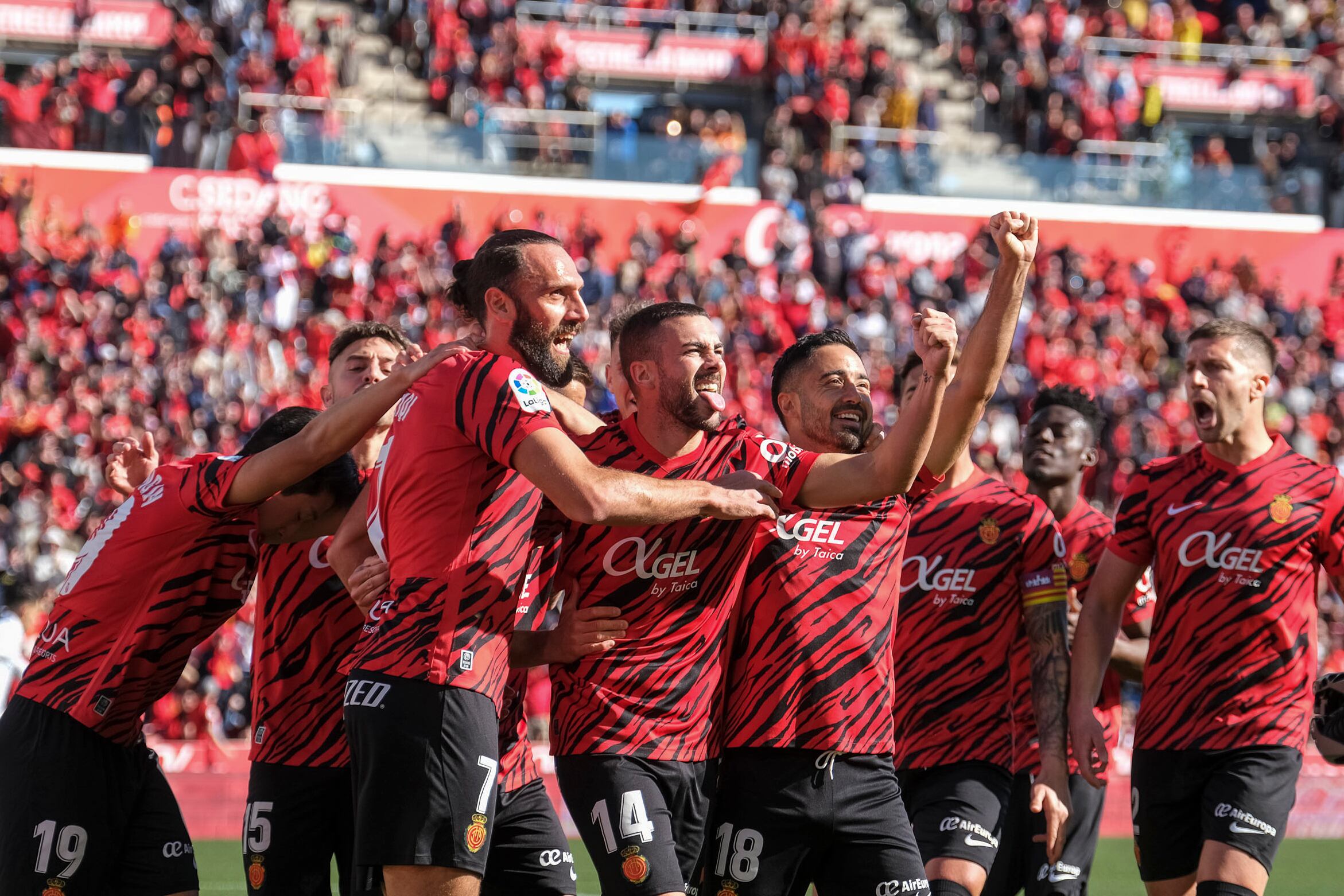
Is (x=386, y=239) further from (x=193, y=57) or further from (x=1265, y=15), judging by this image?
(x=1265, y=15)

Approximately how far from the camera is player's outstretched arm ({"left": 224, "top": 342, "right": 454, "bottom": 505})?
5.01 metres

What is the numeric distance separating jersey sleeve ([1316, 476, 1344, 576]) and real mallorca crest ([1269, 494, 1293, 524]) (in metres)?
0.13

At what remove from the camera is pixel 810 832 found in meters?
5.35

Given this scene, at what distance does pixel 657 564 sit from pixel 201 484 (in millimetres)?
1708

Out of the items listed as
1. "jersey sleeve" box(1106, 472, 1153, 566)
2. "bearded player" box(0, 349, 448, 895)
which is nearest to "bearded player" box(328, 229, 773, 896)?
"bearded player" box(0, 349, 448, 895)

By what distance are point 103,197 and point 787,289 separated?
1015 cm

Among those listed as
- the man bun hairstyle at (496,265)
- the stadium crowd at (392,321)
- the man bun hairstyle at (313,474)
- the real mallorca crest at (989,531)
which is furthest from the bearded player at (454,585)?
the stadium crowd at (392,321)

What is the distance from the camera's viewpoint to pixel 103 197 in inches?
898

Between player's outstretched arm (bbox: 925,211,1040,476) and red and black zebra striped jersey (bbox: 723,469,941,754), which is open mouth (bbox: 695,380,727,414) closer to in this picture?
red and black zebra striped jersey (bbox: 723,469,941,754)

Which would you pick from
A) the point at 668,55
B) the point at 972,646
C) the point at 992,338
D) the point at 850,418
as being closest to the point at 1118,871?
the point at 972,646

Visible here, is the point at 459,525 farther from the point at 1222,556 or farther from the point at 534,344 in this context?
the point at 1222,556

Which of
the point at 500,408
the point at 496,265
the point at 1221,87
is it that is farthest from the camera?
the point at 1221,87

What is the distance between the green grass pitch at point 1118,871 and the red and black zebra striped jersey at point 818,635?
19.2 feet

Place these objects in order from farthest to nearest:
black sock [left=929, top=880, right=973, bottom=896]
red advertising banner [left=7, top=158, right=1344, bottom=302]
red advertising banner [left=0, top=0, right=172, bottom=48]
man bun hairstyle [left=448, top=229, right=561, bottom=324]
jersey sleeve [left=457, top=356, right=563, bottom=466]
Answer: red advertising banner [left=0, top=0, right=172, bottom=48], red advertising banner [left=7, top=158, right=1344, bottom=302], black sock [left=929, top=880, right=973, bottom=896], man bun hairstyle [left=448, top=229, right=561, bottom=324], jersey sleeve [left=457, top=356, right=563, bottom=466]
